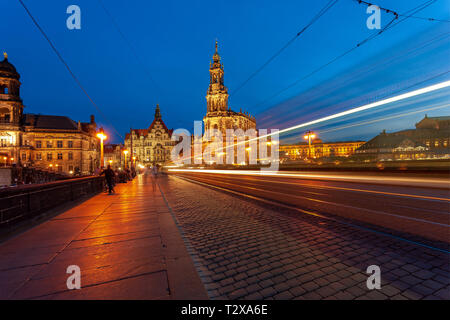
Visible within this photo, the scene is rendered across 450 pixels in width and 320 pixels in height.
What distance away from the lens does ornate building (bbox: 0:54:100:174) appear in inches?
1719

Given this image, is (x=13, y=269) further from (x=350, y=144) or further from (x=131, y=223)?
(x=350, y=144)

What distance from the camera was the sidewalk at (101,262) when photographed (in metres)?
2.52

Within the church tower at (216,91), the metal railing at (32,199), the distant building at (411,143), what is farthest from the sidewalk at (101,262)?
the church tower at (216,91)

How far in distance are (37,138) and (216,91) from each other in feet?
187

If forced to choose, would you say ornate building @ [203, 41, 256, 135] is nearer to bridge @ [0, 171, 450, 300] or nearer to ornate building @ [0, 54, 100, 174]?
ornate building @ [0, 54, 100, 174]

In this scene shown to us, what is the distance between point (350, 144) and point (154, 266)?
130m

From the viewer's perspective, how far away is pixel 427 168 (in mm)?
16062

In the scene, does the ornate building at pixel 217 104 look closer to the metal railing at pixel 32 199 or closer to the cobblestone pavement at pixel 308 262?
the metal railing at pixel 32 199

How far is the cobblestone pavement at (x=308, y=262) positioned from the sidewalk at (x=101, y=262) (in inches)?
17.0

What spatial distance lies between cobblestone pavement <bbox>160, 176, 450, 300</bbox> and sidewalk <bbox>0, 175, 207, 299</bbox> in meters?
0.43

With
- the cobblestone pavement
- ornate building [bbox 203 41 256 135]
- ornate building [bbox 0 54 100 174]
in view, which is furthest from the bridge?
ornate building [bbox 203 41 256 135]

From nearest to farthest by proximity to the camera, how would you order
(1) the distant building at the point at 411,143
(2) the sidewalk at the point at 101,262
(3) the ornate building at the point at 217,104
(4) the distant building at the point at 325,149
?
1. (2) the sidewalk at the point at 101,262
2. (1) the distant building at the point at 411,143
3. (3) the ornate building at the point at 217,104
4. (4) the distant building at the point at 325,149

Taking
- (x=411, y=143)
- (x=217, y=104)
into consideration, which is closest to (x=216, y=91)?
(x=217, y=104)
